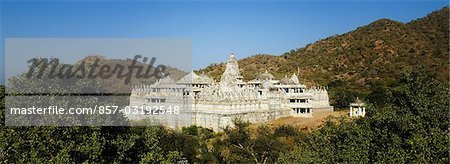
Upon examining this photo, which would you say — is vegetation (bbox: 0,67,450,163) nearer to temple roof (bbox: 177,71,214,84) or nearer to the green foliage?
the green foliage

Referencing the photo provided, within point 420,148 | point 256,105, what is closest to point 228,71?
point 256,105

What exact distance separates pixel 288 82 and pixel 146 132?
109 feet

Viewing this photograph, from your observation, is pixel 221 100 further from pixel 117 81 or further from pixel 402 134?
pixel 402 134

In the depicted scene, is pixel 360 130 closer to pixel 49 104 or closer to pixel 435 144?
pixel 435 144

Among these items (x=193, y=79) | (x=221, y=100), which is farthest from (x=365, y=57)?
(x=221, y=100)

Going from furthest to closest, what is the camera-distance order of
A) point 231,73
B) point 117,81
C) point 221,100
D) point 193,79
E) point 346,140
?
point 117,81 < point 193,79 < point 231,73 < point 221,100 < point 346,140

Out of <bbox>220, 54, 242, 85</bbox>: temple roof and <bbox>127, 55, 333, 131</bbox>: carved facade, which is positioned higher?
<bbox>220, 54, 242, 85</bbox>: temple roof

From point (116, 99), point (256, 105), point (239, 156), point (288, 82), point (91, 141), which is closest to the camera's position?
point (91, 141)

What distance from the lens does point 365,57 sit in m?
86.7

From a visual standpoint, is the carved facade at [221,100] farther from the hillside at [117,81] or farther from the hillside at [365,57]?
the hillside at [365,57]

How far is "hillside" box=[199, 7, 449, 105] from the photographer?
243ft

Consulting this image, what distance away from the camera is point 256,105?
4597 centimetres

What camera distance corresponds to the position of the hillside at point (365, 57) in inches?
2913

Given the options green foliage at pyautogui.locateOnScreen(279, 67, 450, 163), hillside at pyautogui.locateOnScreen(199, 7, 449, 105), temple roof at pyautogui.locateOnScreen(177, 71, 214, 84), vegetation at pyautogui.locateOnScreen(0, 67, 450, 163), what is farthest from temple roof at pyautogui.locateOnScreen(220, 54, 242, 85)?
green foliage at pyautogui.locateOnScreen(279, 67, 450, 163)
